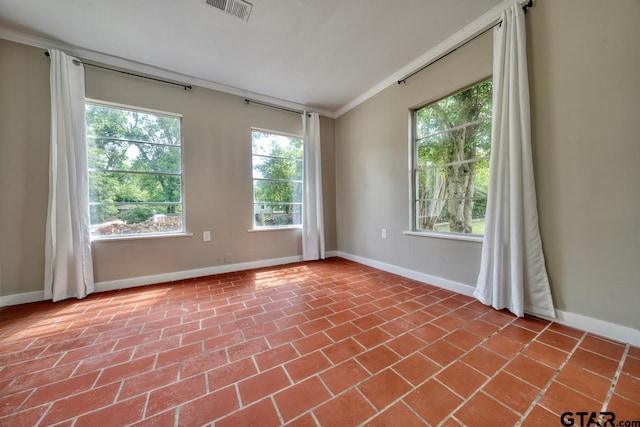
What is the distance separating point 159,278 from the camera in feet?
9.75

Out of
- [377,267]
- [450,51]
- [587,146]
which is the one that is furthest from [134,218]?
[587,146]

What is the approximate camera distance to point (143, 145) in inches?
115

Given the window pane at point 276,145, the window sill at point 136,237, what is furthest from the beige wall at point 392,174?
the window sill at point 136,237

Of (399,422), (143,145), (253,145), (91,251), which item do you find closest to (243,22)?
(253,145)

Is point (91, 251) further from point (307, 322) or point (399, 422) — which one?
point (399, 422)

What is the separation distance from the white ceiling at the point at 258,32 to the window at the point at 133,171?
724mm

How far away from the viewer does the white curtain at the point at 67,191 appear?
7.86 feet

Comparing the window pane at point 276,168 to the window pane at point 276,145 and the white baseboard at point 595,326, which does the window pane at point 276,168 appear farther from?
the white baseboard at point 595,326

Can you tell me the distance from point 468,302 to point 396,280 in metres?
0.85

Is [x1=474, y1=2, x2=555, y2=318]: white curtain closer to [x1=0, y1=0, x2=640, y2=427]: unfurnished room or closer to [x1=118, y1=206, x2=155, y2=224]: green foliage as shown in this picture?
[x1=0, y1=0, x2=640, y2=427]: unfurnished room

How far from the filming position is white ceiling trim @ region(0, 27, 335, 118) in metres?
2.34

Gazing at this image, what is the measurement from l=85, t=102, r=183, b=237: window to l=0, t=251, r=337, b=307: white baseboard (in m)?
0.59

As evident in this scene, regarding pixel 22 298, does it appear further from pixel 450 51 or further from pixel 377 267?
pixel 450 51

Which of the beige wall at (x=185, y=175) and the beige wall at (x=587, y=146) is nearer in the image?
the beige wall at (x=587, y=146)
